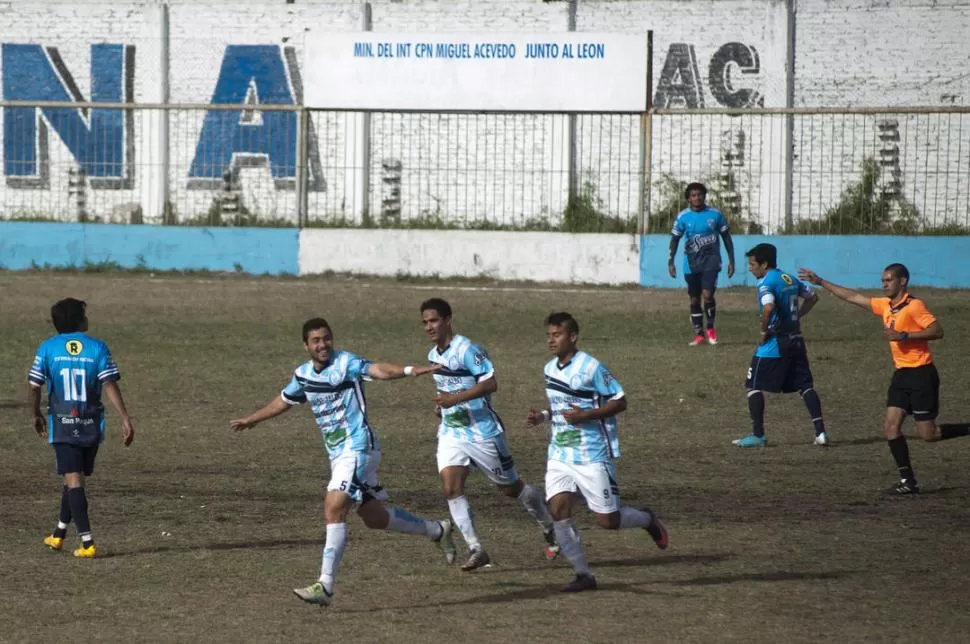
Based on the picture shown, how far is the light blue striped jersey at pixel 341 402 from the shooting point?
335 inches

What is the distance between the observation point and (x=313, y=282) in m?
26.5

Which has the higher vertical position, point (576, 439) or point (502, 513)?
point (576, 439)

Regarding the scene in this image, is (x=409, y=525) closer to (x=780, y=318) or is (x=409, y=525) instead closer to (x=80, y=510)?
(x=80, y=510)

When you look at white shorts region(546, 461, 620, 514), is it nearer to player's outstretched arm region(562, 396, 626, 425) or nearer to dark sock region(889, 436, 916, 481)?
player's outstretched arm region(562, 396, 626, 425)

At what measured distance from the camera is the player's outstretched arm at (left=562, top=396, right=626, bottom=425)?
27.4 ft

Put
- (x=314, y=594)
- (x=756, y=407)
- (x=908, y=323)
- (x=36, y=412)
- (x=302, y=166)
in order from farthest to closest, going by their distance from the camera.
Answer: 1. (x=302, y=166)
2. (x=756, y=407)
3. (x=908, y=323)
4. (x=36, y=412)
5. (x=314, y=594)

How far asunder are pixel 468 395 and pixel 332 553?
132cm

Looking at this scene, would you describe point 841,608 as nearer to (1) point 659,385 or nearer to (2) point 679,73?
(1) point 659,385

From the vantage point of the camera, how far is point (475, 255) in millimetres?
26812

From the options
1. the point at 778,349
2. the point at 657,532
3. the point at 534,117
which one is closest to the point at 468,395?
the point at 657,532

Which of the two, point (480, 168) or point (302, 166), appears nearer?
point (302, 166)

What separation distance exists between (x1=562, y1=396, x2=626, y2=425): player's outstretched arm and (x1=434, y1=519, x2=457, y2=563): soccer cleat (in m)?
1.25

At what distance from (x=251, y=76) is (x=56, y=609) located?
27767mm

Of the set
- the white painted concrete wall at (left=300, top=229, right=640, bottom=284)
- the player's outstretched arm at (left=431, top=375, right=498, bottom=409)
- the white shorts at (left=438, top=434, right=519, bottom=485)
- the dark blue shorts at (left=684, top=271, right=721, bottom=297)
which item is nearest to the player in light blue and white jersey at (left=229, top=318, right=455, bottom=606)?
the player's outstretched arm at (left=431, top=375, right=498, bottom=409)
